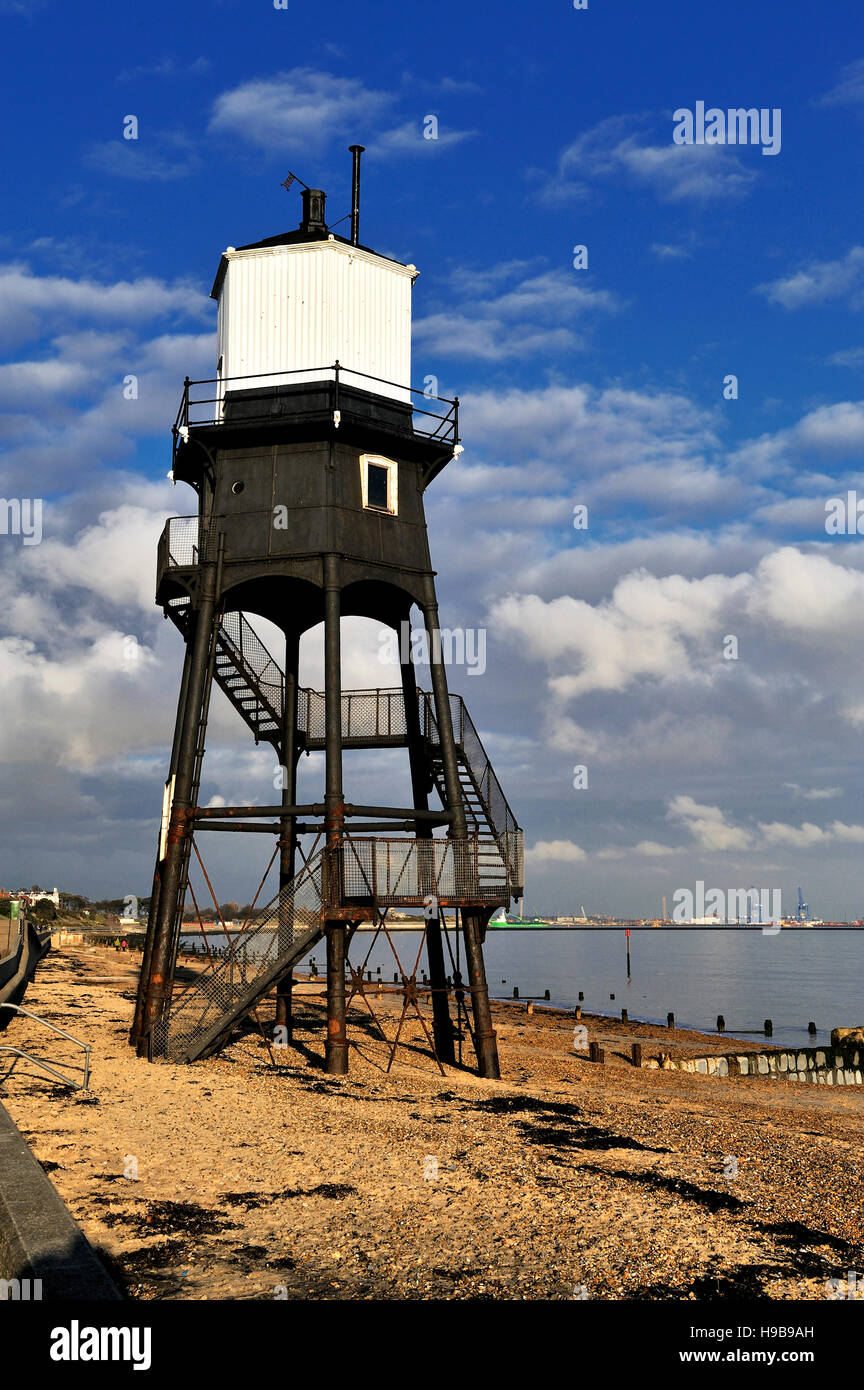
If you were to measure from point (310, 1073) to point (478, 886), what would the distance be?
17.3 ft

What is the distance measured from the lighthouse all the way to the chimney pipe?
0.20ft

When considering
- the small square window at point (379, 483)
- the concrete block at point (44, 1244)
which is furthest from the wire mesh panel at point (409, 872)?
the concrete block at point (44, 1244)

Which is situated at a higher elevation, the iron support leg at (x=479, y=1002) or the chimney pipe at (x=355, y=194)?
the chimney pipe at (x=355, y=194)

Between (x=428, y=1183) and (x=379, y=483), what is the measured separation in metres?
16.6

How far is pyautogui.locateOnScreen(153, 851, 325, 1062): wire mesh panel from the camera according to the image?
2189 cm

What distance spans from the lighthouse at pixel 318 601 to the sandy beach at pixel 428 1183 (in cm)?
255

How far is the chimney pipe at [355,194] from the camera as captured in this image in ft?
86.5

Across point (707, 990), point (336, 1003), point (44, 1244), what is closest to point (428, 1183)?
point (44, 1244)

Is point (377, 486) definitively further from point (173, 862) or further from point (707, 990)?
point (707, 990)

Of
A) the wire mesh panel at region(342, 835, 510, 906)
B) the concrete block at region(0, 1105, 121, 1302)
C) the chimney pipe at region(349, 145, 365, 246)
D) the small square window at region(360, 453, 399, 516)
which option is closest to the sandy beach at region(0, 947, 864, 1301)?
the concrete block at region(0, 1105, 121, 1302)

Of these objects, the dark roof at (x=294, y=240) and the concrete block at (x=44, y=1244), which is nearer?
the concrete block at (x=44, y=1244)

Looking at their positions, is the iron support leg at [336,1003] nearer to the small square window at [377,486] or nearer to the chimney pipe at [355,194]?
the small square window at [377,486]

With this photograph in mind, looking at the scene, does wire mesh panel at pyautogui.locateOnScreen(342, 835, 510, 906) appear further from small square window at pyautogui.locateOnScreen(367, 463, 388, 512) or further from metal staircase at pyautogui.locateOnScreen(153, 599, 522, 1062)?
small square window at pyautogui.locateOnScreen(367, 463, 388, 512)

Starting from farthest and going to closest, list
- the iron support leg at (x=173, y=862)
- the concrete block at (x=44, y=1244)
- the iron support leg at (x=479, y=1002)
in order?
the iron support leg at (x=479, y=1002) → the iron support leg at (x=173, y=862) → the concrete block at (x=44, y=1244)
